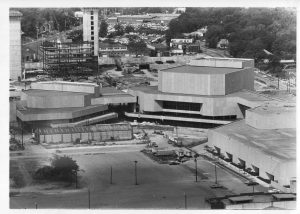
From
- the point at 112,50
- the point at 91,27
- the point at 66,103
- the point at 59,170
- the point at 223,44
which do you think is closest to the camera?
the point at 59,170

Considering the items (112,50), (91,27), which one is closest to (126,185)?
(91,27)

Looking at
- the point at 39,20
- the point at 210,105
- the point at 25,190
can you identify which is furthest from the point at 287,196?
the point at 39,20

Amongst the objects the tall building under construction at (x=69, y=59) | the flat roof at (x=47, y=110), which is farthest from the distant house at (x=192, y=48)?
the flat roof at (x=47, y=110)

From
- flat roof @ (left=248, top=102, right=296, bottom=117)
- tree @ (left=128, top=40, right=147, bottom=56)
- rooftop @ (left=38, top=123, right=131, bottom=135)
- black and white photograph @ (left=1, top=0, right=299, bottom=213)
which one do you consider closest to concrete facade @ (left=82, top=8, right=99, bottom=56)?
black and white photograph @ (left=1, top=0, right=299, bottom=213)

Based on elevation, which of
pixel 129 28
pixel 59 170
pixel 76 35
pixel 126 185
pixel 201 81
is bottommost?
pixel 126 185

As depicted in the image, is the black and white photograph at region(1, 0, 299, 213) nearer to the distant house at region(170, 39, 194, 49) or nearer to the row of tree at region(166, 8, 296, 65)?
the row of tree at region(166, 8, 296, 65)

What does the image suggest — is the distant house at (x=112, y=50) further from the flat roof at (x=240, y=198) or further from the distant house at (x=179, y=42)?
the flat roof at (x=240, y=198)

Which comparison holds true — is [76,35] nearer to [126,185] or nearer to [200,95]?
[200,95]
